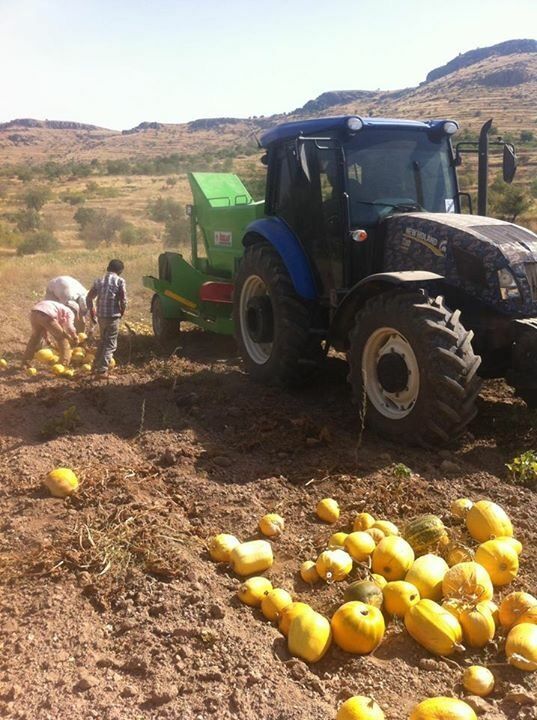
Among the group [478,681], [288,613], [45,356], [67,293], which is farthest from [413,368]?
[67,293]

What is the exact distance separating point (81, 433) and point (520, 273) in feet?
13.2

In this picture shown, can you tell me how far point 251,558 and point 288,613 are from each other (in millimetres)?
555

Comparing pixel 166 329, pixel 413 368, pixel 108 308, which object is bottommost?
pixel 166 329

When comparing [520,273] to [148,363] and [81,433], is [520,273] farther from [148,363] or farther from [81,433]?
[148,363]

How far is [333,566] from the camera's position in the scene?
12.6 ft

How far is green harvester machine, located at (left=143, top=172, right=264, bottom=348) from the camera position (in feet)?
32.3

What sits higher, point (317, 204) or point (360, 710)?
point (317, 204)

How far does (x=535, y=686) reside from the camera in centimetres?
310

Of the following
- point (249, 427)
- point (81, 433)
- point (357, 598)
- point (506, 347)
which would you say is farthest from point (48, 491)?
point (506, 347)

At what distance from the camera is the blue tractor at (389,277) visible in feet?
18.0

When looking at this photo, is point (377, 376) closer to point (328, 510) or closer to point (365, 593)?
point (328, 510)

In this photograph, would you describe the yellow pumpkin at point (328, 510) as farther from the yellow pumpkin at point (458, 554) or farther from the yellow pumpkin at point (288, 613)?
the yellow pumpkin at point (288, 613)

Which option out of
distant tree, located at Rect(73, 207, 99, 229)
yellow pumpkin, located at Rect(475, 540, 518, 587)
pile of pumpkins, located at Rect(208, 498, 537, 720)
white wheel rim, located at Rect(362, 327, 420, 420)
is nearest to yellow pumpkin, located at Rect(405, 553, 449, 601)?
pile of pumpkins, located at Rect(208, 498, 537, 720)

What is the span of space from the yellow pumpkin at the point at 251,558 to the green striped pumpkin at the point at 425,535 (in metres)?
0.86
